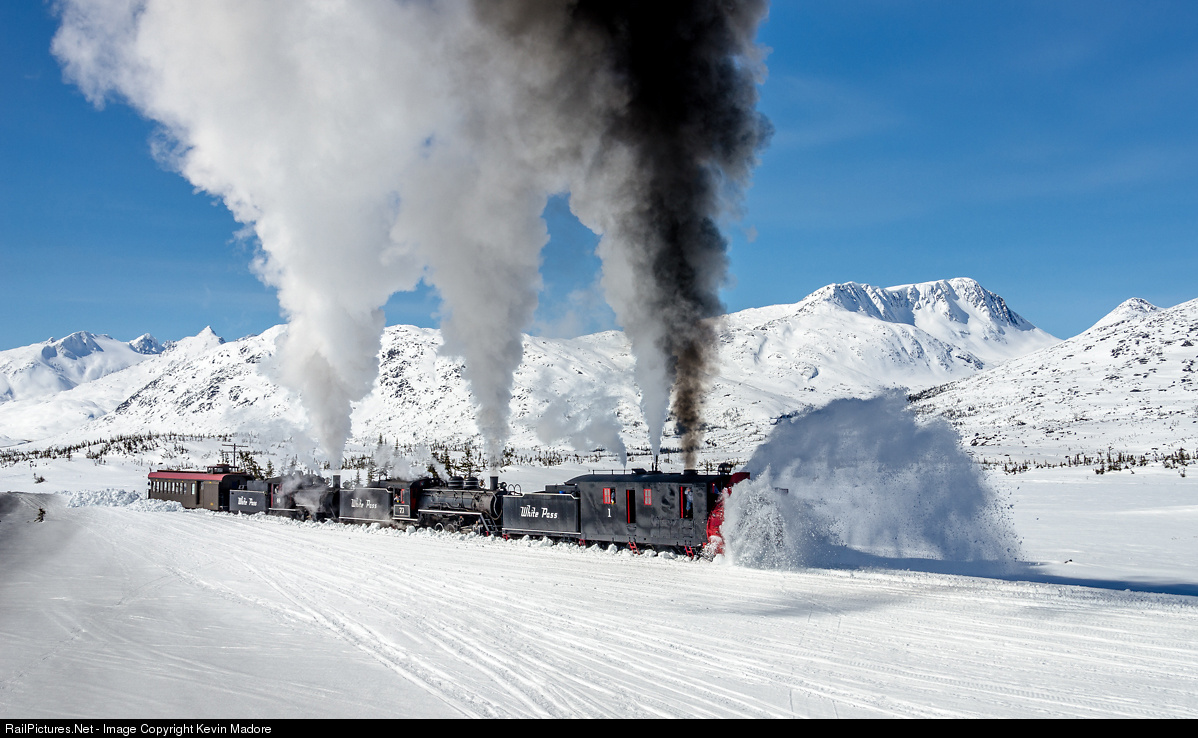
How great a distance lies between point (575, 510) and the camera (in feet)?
77.4

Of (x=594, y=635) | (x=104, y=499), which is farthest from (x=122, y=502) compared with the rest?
(x=594, y=635)

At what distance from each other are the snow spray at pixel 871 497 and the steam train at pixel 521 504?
1451 mm

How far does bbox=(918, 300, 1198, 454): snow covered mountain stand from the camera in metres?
71.0

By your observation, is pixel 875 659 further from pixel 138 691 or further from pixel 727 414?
pixel 727 414

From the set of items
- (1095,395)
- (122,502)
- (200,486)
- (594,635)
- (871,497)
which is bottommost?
(122,502)

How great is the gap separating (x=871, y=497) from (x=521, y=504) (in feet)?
44.1

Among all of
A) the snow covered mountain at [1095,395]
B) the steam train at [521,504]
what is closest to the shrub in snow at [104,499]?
the steam train at [521,504]

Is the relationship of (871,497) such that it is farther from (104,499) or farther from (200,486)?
(104,499)

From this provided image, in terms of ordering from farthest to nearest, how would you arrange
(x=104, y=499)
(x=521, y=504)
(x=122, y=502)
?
(x=104, y=499) < (x=122, y=502) < (x=521, y=504)

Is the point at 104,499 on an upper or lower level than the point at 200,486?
lower

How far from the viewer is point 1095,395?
95.4 metres

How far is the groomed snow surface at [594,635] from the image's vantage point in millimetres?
8445

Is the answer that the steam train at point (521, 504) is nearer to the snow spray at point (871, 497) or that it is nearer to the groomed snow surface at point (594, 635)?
the groomed snow surface at point (594, 635)
